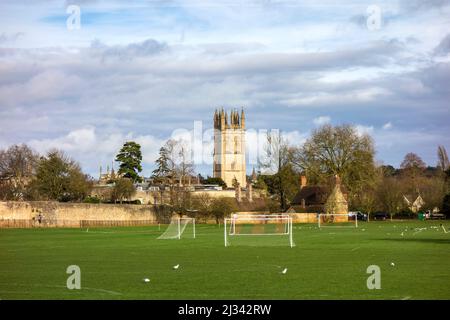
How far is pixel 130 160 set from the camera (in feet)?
449

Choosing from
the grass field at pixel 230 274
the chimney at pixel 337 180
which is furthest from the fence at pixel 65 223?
the grass field at pixel 230 274

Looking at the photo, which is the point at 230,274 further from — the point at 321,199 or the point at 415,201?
the point at 415,201

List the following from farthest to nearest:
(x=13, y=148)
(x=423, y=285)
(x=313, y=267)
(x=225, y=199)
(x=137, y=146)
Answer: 1. (x=137, y=146)
2. (x=13, y=148)
3. (x=225, y=199)
4. (x=313, y=267)
5. (x=423, y=285)

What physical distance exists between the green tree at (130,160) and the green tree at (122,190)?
39.0 ft

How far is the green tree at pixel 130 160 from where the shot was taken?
135125 millimetres

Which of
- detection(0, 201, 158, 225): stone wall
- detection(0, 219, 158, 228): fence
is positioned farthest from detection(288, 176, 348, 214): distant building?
detection(0, 219, 158, 228): fence

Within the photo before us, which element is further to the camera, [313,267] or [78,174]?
[78,174]

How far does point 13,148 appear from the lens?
396ft

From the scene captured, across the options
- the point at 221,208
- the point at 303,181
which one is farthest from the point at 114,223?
the point at 303,181
